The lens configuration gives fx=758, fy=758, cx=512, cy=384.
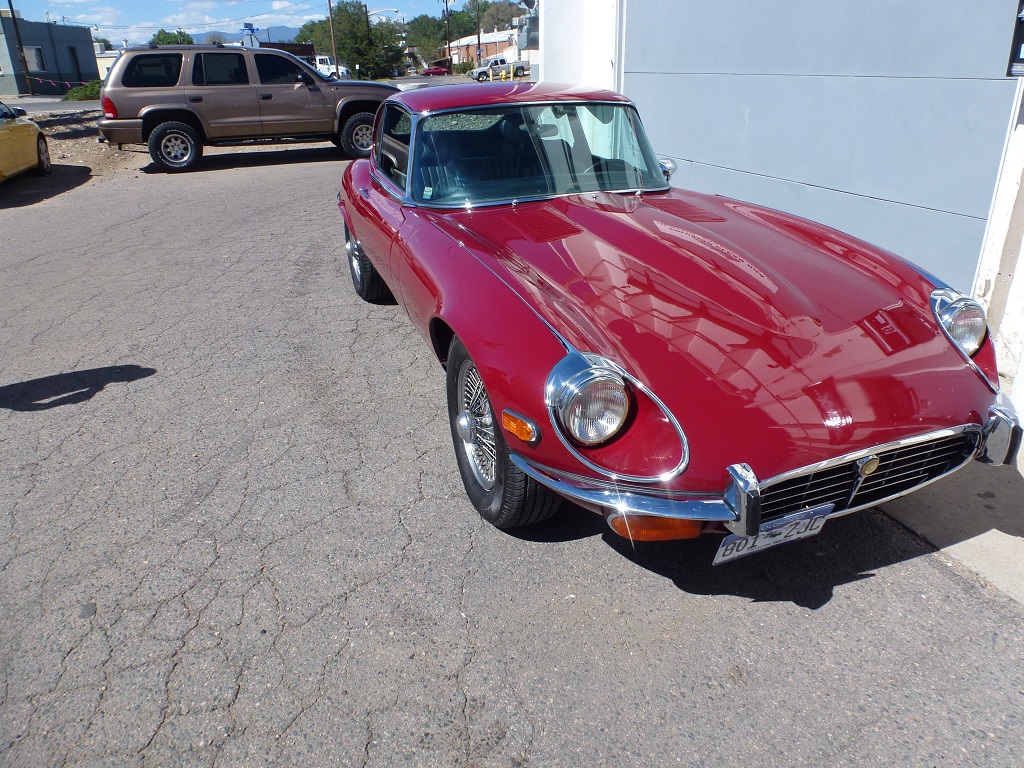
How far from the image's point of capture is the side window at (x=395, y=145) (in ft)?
14.0

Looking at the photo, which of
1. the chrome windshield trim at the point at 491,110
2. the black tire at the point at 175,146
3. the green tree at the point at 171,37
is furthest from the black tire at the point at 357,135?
the green tree at the point at 171,37

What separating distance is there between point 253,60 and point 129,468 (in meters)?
10.6

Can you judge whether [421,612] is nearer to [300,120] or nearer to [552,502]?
[552,502]

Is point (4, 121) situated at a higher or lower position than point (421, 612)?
higher

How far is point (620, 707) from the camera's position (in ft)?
7.35

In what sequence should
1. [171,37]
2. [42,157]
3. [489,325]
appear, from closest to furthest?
1. [489,325]
2. [42,157]
3. [171,37]

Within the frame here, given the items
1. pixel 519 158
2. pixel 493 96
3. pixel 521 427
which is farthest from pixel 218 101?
pixel 521 427

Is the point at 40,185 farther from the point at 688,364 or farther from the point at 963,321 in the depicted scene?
the point at 963,321

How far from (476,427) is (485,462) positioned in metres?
0.15

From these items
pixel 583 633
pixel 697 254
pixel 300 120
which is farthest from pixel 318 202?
pixel 583 633

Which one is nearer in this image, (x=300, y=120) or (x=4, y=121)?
(x=4, y=121)

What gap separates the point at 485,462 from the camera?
3113mm

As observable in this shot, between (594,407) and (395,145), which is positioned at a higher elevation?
(395,145)

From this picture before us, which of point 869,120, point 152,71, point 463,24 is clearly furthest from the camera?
point 463,24
